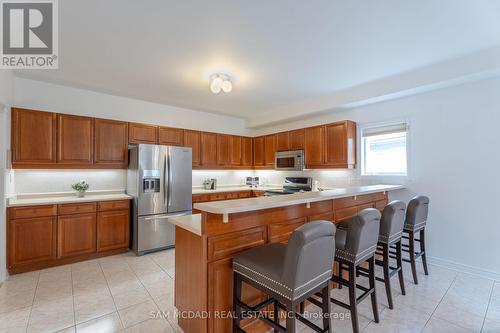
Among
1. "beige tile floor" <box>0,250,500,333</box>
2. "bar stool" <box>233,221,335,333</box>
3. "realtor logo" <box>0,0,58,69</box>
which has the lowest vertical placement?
"beige tile floor" <box>0,250,500,333</box>

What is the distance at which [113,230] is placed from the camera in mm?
3682

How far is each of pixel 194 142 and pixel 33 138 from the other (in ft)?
8.31

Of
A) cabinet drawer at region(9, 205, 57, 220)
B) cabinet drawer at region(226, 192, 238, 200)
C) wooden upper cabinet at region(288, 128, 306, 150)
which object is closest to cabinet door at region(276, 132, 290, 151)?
wooden upper cabinet at region(288, 128, 306, 150)

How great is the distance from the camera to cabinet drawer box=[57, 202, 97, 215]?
10.7 feet

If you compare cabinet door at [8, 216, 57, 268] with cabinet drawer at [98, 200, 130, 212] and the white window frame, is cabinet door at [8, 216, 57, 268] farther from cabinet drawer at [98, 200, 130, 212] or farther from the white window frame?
the white window frame

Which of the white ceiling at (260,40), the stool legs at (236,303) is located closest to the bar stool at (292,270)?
the stool legs at (236,303)

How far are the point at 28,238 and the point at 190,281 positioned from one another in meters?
2.76

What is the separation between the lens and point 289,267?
1.38 metres

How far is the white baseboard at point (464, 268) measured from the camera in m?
2.86

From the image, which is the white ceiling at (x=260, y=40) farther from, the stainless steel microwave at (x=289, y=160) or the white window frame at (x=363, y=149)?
the stainless steel microwave at (x=289, y=160)

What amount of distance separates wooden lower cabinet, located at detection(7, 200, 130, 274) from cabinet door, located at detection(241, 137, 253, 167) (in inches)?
115

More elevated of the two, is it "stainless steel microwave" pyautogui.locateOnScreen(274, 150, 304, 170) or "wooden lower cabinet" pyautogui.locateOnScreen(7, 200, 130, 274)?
"stainless steel microwave" pyautogui.locateOnScreen(274, 150, 304, 170)

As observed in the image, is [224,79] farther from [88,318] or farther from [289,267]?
[88,318]

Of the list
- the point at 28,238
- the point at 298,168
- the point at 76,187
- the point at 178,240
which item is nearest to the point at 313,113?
the point at 298,168
